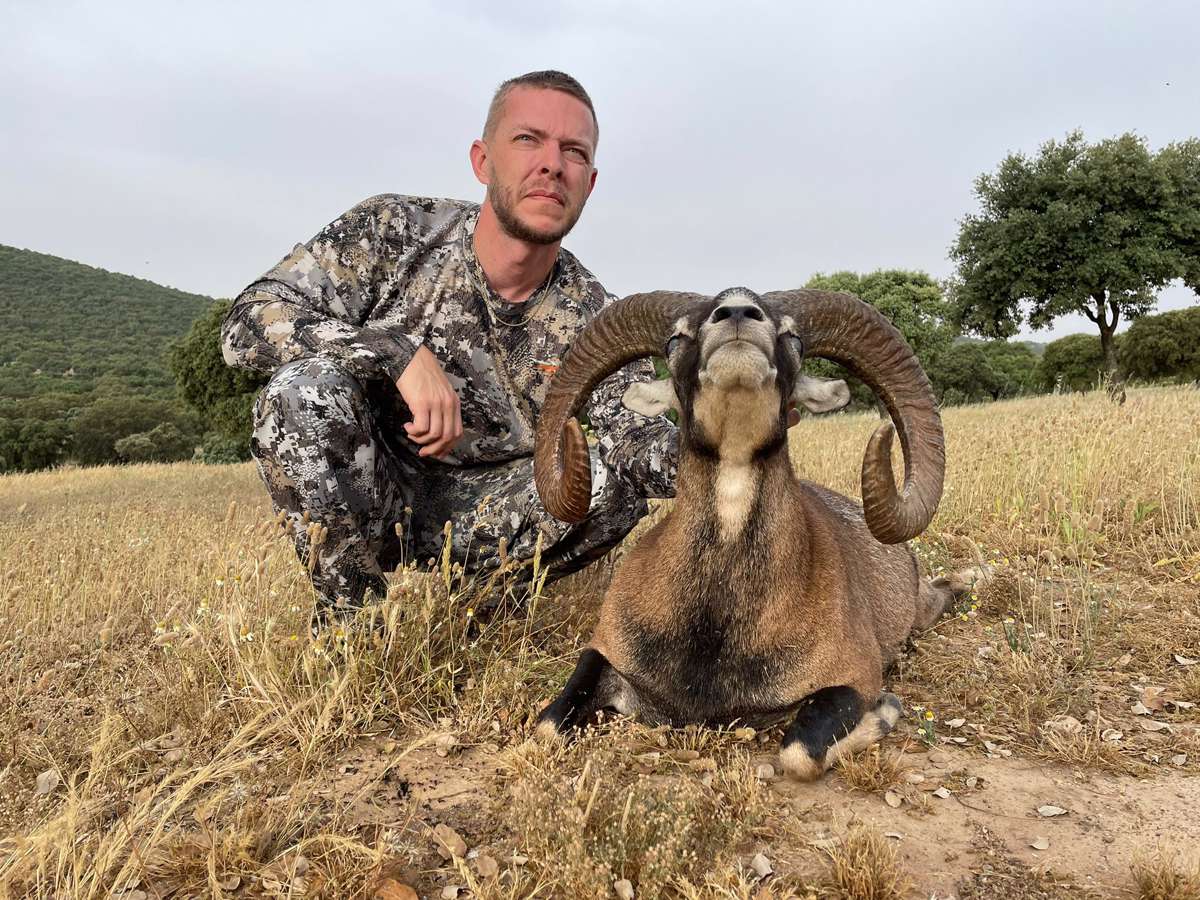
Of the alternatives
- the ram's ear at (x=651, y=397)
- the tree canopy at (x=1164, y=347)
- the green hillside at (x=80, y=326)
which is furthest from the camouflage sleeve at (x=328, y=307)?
the green hillside at (x=80, y=326)

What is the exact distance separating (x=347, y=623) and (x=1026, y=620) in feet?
13.4

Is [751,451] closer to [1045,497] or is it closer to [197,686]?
[197,686]

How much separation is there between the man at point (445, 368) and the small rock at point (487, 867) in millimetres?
1848

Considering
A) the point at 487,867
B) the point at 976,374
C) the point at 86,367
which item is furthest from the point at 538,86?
the point at 86,367

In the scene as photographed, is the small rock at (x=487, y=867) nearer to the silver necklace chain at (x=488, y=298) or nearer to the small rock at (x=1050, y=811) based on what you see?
the small rock at (x=1050, y=811)

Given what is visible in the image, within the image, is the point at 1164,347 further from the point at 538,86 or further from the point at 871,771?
the point at 871,771

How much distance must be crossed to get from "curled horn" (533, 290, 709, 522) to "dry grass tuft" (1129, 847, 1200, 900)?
2376 mm

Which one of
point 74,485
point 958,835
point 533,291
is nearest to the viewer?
point 958,835

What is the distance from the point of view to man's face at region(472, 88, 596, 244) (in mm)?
4539

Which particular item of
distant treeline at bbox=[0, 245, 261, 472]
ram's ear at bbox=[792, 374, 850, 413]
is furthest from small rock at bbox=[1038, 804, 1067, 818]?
distant treeline at bbox=[0, 245, 261, 472]

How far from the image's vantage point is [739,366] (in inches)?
120

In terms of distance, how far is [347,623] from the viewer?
4.00 meters

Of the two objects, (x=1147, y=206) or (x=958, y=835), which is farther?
(x=1147, y=206)

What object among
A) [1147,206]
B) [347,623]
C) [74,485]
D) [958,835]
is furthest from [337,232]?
[1147,206]
